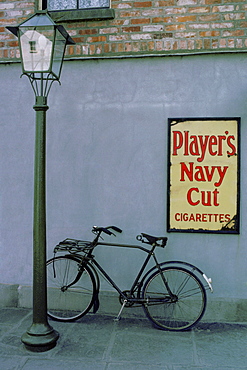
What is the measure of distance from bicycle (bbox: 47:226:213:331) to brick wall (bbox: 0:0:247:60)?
86.5 inches

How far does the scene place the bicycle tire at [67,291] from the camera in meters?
4.59

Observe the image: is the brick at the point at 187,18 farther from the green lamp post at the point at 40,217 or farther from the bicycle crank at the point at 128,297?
the bicycle crank at the point at 128,297

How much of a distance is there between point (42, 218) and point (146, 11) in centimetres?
277

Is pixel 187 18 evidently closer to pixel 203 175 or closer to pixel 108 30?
pixel 108 30

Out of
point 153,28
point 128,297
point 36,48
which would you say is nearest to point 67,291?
point 128,297

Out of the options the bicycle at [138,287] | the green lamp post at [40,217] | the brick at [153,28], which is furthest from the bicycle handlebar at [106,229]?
the brick at [153,28]

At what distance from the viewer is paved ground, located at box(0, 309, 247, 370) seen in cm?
355

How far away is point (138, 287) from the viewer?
438cm

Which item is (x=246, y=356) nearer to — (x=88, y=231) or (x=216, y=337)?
(x=216, y=337)

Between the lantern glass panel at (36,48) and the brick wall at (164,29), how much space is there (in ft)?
4.34

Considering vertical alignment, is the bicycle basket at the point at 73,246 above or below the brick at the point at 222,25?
below

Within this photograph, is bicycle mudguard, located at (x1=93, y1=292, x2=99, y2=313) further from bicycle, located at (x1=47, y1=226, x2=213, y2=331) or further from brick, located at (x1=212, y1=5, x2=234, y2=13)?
brick, located at (x1=212, y1=5, x2=234, y2=13)

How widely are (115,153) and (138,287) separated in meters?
1.62

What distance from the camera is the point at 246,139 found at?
4.55 metres
